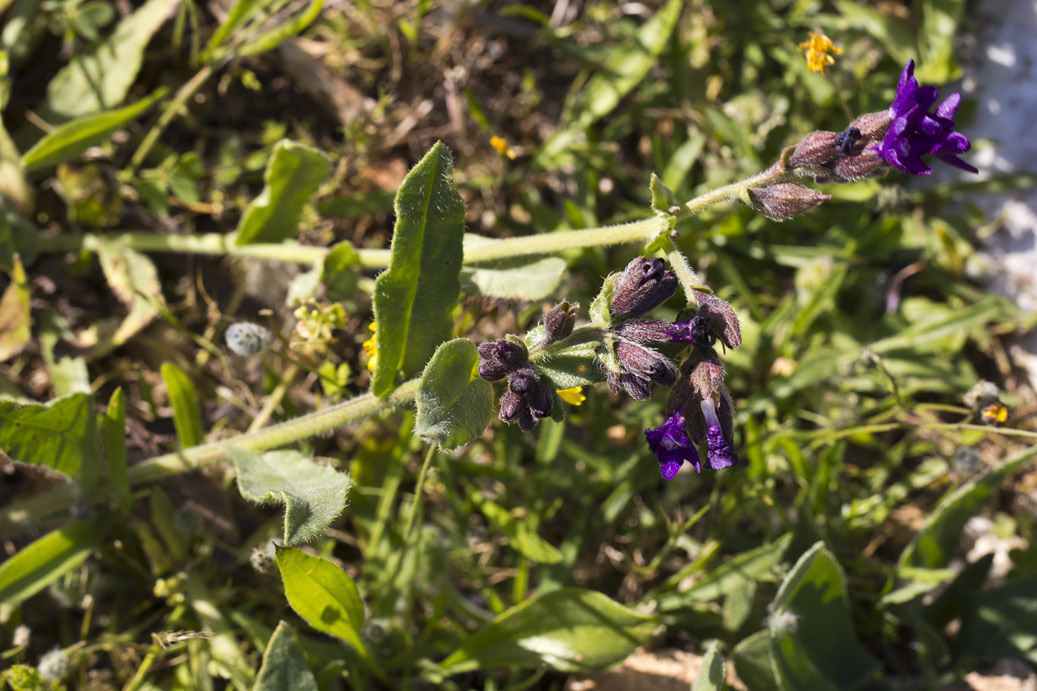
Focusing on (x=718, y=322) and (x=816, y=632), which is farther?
(x=816, y=632)

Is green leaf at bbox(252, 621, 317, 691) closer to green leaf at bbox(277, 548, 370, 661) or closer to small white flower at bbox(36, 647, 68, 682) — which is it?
green leaf at bbox(277, 548, 370, 661)

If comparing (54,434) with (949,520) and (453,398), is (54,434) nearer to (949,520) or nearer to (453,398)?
(453,398)

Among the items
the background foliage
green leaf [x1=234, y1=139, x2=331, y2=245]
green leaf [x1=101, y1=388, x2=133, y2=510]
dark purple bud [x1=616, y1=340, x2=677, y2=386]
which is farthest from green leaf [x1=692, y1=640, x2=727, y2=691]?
green leaf [x1=234, y1=139, x2=331, y2=245]

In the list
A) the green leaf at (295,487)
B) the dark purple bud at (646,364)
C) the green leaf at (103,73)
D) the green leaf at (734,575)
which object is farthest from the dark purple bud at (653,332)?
the green leaf at (103,73)

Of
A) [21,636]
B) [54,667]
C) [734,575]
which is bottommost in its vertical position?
[734,575]

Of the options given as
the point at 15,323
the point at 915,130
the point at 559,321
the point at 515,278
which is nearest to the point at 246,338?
the point at 15,323

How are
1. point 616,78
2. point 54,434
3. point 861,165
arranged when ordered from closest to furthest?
1. point 861,165
2. point 54,434
3. point 616,78

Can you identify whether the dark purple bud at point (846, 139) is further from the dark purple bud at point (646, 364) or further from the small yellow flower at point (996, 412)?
the small yellow flower at point (996, 412)
